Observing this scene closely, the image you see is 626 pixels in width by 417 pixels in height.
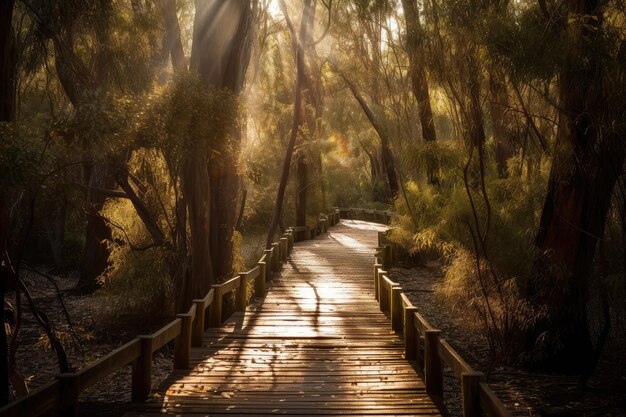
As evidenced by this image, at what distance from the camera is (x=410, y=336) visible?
8.47 meters

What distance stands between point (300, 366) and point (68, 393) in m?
3.55

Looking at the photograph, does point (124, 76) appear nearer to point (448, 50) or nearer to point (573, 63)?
point (448, 50)

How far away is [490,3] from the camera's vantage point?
1059cm

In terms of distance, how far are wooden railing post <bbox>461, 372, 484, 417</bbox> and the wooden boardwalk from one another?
33.0 inches

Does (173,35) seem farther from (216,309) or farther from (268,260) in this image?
(216,309)

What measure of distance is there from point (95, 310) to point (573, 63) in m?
13.7

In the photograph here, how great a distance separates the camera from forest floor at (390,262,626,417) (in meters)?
8.86

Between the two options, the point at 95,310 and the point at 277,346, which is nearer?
the point at 277,346

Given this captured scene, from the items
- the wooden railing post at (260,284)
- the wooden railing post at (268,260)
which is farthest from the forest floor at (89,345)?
the wooden railing post at (268,260)

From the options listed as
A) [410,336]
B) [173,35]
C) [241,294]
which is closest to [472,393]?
[410,336]

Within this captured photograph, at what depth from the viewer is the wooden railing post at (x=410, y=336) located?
27.6 ft

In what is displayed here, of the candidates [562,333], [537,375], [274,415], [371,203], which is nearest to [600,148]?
[562,333]

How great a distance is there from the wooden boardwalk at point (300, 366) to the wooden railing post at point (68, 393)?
3.18ft

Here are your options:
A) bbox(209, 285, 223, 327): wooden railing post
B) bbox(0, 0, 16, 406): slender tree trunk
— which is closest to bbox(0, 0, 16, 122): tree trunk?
bbox(0, 0, 16, 406): slender tree trunk
